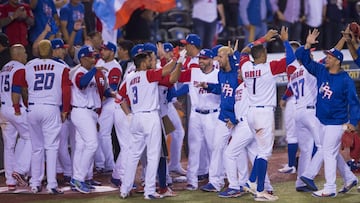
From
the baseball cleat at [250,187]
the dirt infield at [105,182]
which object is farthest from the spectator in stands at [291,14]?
the baseball cleat at [250,187]

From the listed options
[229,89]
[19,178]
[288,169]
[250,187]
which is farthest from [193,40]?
[19,178]

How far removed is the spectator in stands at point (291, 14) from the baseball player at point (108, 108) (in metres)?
4.98

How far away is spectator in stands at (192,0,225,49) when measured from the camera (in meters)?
15.1

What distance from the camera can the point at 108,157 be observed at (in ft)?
40.8

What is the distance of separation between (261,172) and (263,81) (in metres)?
1.05

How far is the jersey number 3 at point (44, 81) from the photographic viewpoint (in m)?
10.9

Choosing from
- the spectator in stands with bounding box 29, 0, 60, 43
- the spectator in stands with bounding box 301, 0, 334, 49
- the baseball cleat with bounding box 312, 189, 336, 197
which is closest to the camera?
the baseball cleat with bounding box 312, 189, 336, 197

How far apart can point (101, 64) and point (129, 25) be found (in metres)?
2.97

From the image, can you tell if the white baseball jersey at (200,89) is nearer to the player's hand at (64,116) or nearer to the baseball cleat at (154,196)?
the baseball cleat at (154,196)

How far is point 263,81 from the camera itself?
10.3 m

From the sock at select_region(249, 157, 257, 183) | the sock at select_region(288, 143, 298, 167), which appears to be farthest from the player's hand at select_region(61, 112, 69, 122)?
the sock at select_region(288, 143, 298, 167)

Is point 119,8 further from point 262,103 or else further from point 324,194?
point 324,194

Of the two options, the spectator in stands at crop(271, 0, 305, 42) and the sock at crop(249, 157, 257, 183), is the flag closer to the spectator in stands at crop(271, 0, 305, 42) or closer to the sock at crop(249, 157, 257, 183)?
the spectator in stands at crop(271, 0, 305, 42)

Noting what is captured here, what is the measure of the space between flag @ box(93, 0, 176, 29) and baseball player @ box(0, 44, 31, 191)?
11.2 ft
